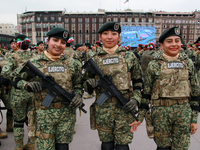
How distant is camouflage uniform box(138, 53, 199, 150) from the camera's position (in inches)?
95.5

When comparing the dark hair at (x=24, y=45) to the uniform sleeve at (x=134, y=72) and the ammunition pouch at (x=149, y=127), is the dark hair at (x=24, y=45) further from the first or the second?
the ammunition pouch at (x=149, y=127)

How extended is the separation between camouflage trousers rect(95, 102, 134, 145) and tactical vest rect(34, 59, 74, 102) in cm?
61

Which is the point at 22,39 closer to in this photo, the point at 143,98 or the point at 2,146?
the point at 2,146

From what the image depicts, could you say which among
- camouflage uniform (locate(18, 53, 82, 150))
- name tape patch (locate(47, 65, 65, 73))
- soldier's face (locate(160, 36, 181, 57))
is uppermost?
soldier's face (locate(160, 36, 181, 57))

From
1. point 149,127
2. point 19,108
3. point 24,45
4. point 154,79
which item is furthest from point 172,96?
point 24,45

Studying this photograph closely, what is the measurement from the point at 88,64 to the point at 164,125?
4.43ft

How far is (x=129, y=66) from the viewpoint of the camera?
260 centimetres

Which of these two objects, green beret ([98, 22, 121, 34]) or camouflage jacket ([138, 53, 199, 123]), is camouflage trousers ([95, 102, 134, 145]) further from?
green beret ([98, 22, 121, 34])

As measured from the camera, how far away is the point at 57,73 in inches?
98.7

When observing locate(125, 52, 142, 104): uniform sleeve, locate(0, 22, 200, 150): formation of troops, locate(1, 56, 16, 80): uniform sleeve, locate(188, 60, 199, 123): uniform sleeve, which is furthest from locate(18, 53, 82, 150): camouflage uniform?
locate(188, 60, 199, 123): uniform sleeve

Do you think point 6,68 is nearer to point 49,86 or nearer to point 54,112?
point 49,86

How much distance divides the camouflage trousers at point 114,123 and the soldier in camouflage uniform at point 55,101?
38 centimetres

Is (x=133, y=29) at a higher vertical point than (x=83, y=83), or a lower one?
higher

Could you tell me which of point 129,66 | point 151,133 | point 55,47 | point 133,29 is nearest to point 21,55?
point 55,47
